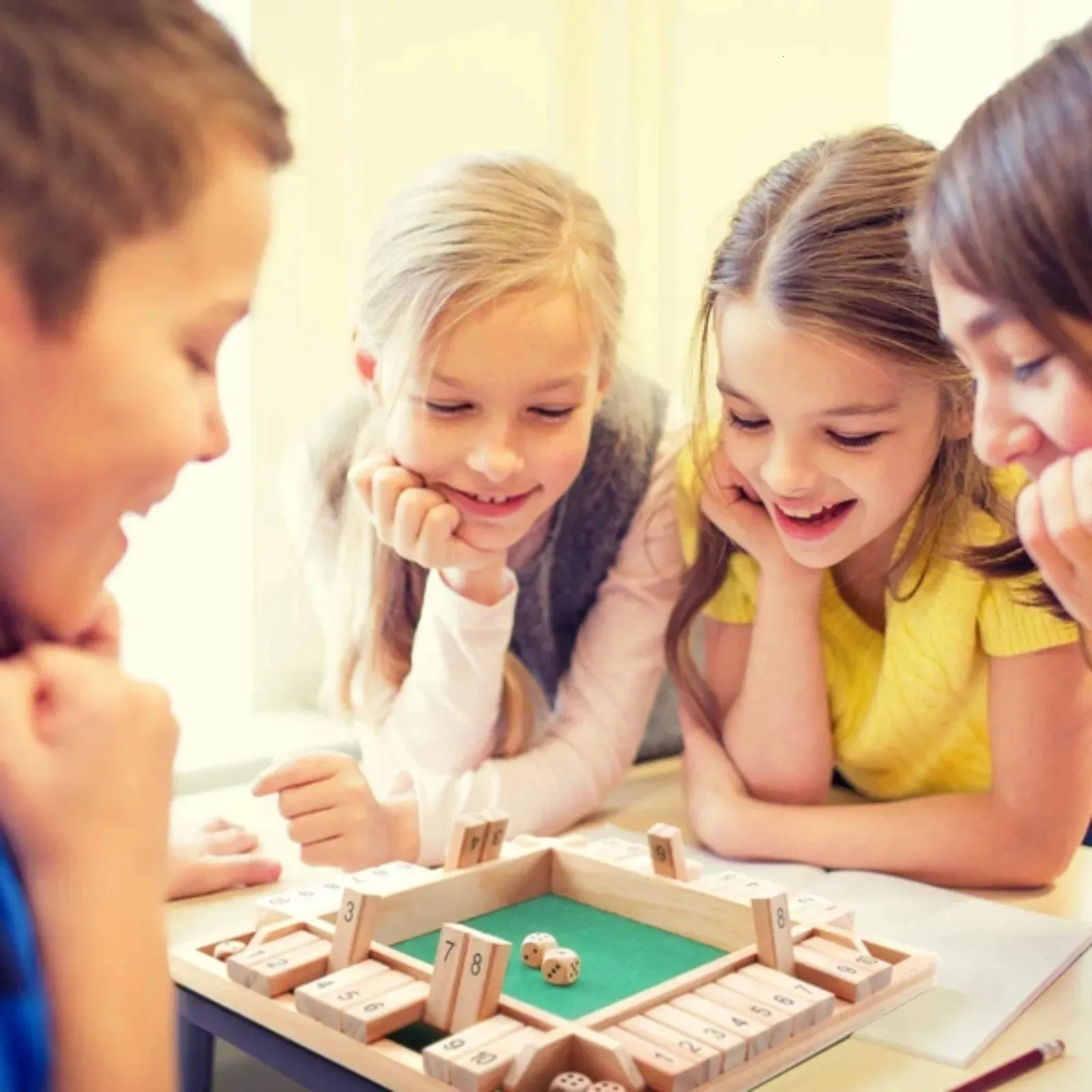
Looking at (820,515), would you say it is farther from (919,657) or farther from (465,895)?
(465,895)

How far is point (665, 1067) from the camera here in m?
0.58

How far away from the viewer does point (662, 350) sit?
5.90ft

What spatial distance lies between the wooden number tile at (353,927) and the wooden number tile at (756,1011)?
175 mm

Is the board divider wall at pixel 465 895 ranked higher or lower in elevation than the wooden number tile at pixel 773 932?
lower

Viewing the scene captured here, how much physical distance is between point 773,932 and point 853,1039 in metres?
0.07

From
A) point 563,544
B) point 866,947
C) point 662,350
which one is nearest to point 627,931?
point 866,947

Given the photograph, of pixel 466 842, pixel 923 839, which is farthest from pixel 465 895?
pixel 923 839

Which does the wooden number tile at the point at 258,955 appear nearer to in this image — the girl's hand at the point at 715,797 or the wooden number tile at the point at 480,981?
the wooden number tile at the point at 480,981

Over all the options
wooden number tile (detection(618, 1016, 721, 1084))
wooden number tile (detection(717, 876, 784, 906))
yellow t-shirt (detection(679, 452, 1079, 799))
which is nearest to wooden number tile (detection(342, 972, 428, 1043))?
wooden number tile (detection(618, 1016, 721, 1084))

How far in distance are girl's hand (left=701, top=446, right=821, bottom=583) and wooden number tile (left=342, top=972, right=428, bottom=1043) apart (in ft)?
1.72

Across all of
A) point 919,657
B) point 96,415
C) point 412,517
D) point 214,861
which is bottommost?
point 214,861

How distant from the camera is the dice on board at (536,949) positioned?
29.0 inches

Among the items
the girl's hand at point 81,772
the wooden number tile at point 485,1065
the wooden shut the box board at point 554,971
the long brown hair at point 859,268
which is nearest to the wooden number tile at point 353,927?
the wooden shut the box board at point 554,971

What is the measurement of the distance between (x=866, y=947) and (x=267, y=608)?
0.85 metres
